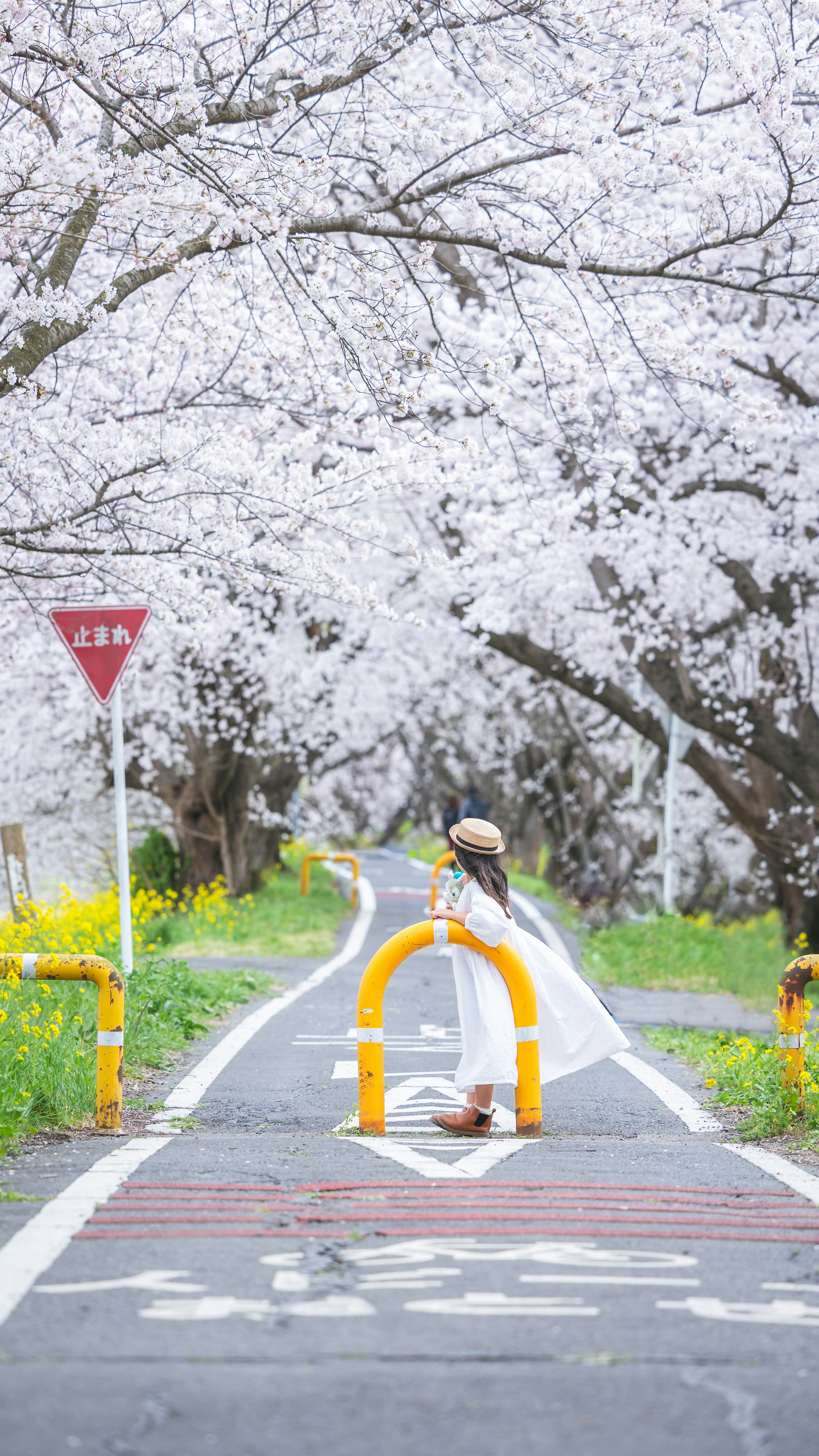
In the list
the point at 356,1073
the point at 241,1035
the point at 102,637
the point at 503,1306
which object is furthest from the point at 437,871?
the point at 503,1306

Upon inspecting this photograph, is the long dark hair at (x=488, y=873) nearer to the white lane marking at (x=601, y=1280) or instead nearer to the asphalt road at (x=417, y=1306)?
the asphalt road at (x=417, y=1306)

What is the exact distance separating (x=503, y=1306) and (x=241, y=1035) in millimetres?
6766

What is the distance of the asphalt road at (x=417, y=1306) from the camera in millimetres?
2941

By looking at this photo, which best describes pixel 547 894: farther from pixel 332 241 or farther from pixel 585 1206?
pixel 585 1206

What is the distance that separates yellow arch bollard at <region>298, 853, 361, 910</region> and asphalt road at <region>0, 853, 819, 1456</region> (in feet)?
51.4

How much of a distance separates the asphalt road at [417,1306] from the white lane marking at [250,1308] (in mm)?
10

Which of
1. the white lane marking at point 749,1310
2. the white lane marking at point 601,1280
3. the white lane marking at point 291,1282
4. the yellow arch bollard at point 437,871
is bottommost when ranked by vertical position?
the white lane marking at point 749,1310

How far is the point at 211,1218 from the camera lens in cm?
462

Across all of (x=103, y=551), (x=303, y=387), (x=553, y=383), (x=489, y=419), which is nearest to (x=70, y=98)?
(x=303, y=387)

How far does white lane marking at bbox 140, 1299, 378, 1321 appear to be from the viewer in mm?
3582

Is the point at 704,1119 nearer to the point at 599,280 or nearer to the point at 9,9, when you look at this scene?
the point at 599,280

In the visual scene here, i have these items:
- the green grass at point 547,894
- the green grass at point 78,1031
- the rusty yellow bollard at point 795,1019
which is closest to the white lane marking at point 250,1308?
the green grass at point 78,1031

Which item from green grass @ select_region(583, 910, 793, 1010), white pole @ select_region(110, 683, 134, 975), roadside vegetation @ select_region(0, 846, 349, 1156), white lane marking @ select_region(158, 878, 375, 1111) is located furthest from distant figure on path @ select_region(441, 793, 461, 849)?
white pole @ select_region(110, 683, 134, 975)

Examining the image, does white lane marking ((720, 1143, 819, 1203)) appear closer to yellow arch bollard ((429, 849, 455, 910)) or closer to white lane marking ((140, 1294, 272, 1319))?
white lane marking ((140, 1294, 272, 1319))
